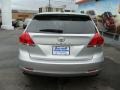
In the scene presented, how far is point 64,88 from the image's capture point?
245 inches

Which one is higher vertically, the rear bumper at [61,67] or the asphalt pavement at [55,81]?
the rear bumper at [61,67]

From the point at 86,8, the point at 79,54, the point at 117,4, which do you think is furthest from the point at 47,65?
the point at 86,8

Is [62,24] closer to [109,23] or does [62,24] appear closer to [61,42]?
[61,42]

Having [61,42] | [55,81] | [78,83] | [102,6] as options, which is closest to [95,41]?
[61,42]

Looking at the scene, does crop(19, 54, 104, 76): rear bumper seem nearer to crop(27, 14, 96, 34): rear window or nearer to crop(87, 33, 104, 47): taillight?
crop(87, 33, 104, 47): taillight

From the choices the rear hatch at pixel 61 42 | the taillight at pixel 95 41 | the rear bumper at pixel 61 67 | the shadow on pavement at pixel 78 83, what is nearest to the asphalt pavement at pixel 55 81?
the shadow on pavement at pixel 78 83

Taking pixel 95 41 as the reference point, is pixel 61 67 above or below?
below

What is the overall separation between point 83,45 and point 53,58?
2.21ft

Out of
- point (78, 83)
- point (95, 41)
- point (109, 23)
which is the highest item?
point (95, 41)

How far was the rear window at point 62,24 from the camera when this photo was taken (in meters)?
5.88

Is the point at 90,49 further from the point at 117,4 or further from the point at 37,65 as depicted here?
the point at 117,4

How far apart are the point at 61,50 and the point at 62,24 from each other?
0.70m

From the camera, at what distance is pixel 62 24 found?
6.04 metres

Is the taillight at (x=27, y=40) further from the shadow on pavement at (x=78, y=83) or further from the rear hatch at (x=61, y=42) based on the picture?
the shadow on pavement at (x=78, y=83)
